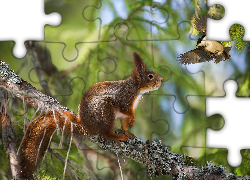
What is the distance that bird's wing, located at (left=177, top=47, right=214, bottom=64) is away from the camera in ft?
8.05

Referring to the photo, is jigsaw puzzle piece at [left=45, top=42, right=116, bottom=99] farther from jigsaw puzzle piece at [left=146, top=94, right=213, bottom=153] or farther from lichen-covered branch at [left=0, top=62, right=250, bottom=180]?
jigsaw puzzle piece at [left=146, top=94, right=213, bottom=153]

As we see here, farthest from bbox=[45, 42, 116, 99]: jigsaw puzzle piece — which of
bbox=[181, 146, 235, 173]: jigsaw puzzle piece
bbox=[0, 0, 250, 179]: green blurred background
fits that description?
bbox=[181, 146, 235, 173]: jigsaw puzzle piece

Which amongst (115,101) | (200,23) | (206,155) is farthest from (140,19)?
(206,155)

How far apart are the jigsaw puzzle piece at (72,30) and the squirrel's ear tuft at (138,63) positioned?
368mm

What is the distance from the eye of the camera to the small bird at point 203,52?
246 centimetres

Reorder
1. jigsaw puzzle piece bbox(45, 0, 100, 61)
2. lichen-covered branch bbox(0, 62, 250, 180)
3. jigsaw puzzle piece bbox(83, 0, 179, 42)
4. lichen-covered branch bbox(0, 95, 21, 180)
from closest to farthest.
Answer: lichen-covered branch bbox(0, 62, 250, 180) → jigsaw puzzle piece bbox(83, 0, 179, 42) → jigsaw puzzle piece bbox(45, 0, 100, 61) → lichen-covered branch bbox(0, 95, 21, 180)

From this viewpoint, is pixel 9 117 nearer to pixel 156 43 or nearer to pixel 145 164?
pixel 145 164

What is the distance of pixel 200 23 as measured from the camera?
8.16 ft

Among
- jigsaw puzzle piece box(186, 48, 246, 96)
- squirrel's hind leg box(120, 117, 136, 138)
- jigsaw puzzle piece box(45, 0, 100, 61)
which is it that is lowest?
squirrel's hind leg box(120, 117, 136, 138)

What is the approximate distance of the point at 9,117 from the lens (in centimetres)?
279

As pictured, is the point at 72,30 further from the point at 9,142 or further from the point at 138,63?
the point at 9,142

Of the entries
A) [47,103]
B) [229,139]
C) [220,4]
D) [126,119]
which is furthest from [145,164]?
[220,4]

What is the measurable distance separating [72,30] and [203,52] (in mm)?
1158

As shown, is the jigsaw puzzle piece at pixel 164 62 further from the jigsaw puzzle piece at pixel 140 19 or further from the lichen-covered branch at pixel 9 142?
the lichen-covered branch at pixel 9 142
